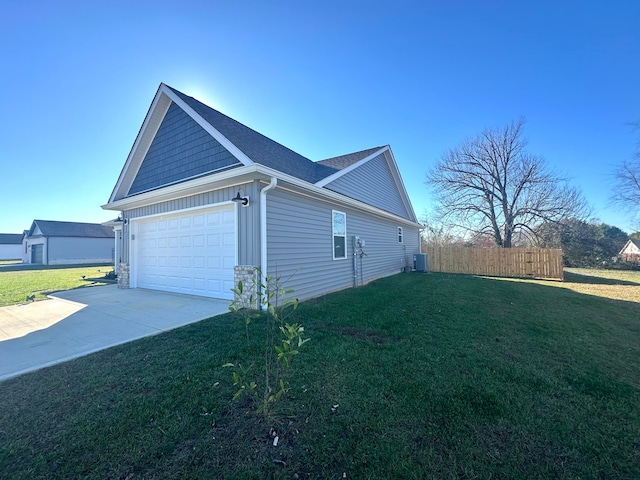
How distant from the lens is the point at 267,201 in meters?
5.80

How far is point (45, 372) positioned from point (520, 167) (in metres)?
24.6

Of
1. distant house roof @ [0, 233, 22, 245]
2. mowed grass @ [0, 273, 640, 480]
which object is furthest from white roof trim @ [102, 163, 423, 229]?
distant house roof @ [0, 233, 22, 245]

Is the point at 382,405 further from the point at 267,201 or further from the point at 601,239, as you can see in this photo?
the point at 601,239

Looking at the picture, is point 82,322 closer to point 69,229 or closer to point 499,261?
point 499,261

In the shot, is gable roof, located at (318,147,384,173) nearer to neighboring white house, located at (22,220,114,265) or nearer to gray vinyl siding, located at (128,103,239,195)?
gray vinyl siding, located at (128,103,239,195)

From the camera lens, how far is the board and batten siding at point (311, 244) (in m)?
6.03

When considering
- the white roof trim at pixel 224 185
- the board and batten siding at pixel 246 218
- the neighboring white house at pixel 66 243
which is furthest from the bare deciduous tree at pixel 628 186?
the neighboring white house at pixel 66 243

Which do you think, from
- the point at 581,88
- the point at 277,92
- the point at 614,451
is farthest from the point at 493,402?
the point at 581,88

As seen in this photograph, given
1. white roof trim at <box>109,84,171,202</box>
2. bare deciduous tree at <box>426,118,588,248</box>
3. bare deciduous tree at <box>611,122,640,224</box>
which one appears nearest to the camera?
white roof trim at <box>109,84,171,202</box>

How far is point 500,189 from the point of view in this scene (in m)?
19.5

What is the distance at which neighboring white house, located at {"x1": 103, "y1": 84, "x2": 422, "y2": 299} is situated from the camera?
5.90 m

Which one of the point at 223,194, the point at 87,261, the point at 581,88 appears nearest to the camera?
the point at 223,194

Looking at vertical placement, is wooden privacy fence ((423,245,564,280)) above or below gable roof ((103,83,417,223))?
below

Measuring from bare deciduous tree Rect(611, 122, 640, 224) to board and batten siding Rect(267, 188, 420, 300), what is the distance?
1871 cm
